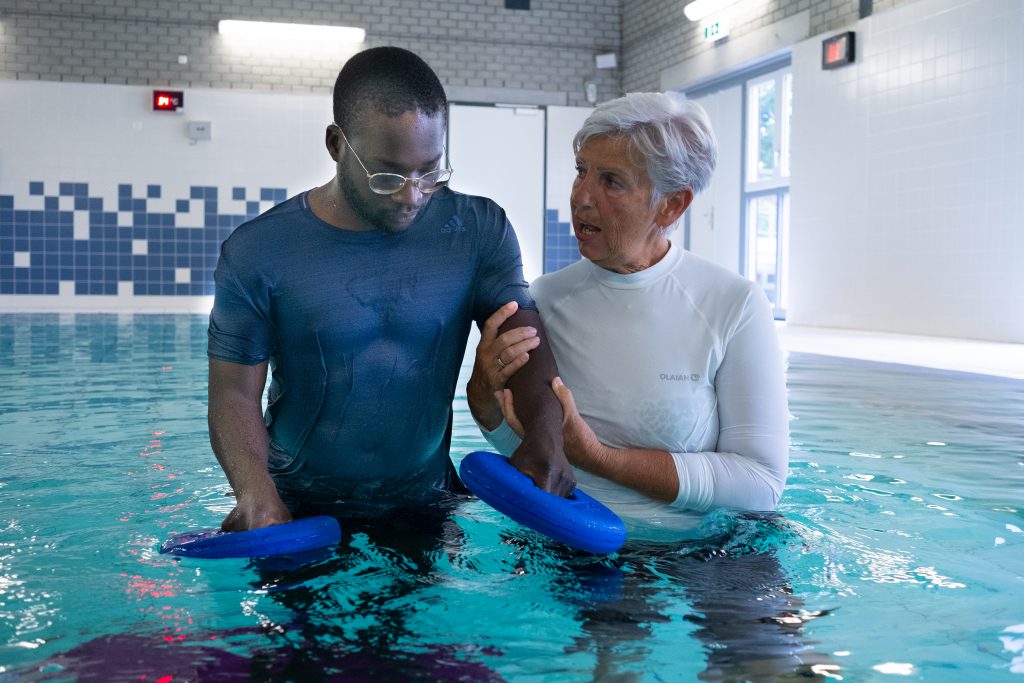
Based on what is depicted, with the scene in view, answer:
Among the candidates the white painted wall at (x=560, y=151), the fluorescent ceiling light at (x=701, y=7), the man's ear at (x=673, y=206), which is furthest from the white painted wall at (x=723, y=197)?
the man's ear at (x=673, y=206)

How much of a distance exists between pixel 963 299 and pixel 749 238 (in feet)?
15.5

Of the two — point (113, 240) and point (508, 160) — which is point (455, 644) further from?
point (508, 160)

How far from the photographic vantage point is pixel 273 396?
2129 mm

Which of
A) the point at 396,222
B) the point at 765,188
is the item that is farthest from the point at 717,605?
the point at 765,188

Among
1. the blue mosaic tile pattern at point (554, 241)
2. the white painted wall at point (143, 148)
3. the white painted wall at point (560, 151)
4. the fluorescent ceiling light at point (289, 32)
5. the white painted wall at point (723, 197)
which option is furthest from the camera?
the blue mosaic tile pattern at point (554, 241)

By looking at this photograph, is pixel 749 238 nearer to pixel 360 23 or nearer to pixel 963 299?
pixel 963 299

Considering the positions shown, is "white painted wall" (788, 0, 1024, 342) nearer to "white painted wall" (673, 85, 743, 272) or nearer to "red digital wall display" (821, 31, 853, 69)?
"red digital wall display" (821, 31, 853, 69)

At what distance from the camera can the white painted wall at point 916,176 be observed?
8.05 m

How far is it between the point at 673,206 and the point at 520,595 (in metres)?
0.81

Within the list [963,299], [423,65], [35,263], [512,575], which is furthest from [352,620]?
[35,263]

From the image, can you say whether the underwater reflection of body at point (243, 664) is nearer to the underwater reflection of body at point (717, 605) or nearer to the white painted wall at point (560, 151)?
the underwater reflection of body at point (717, 605)

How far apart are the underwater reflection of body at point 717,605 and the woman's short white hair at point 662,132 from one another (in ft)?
2.26

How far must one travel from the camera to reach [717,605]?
183 centimetres

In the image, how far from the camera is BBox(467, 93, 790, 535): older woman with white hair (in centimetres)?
202
